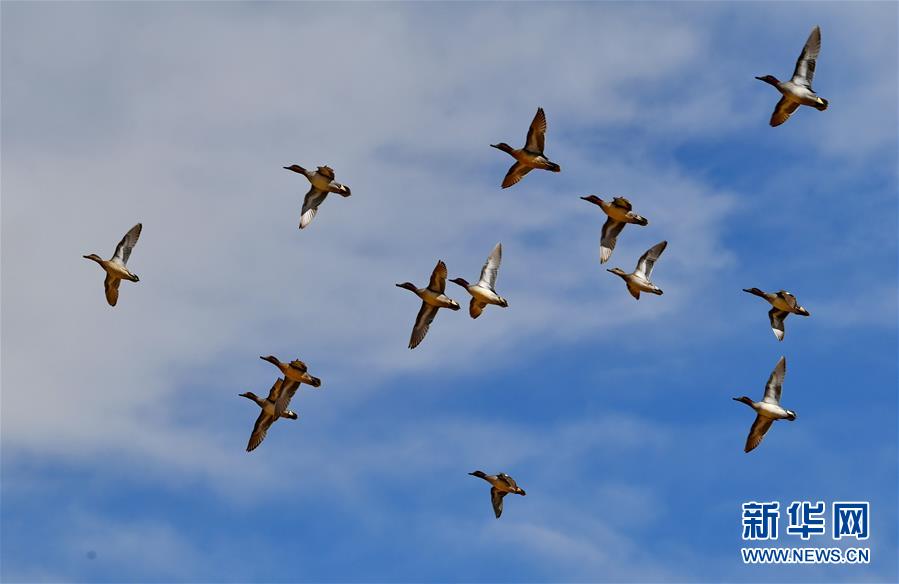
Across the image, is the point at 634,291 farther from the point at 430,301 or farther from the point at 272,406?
the point at 272,406

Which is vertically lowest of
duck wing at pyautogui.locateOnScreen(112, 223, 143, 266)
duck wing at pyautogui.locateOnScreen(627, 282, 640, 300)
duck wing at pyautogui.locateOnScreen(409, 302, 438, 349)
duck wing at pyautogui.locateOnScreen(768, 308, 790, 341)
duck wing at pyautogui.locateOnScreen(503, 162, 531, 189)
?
duck wing at pyautogui.locateOnScreen(409, 302, 438, 349)

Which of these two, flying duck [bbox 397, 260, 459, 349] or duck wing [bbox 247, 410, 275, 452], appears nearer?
flying duck [bbox 397, 260, 459, 349]

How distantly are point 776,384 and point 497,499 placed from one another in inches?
523

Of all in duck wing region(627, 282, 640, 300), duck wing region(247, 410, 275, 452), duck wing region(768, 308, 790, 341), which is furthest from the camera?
duck wing region(247, 410, 275, 452)

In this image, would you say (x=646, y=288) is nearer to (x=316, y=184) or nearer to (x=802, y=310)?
(x=802, y=310)

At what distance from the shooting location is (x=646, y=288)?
80500 millimetres

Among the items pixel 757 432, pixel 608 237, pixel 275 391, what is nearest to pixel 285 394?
pixel 275 391

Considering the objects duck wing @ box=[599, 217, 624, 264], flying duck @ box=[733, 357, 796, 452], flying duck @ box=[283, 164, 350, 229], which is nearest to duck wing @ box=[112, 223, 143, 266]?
flying duck @ box=[283, 164, 350, 229]

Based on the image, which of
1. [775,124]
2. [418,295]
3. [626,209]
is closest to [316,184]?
[418,295]

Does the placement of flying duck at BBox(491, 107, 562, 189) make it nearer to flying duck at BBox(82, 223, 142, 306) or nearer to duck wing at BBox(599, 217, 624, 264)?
duck wing at BBox(599, 217, 624, 264)

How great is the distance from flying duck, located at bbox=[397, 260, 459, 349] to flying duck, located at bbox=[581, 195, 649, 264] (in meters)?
7.95

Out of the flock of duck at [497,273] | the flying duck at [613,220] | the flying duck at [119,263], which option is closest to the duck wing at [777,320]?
the flock of duck at [497,273]

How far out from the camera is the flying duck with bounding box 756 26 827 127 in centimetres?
7600

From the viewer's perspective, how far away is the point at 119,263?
7975cm
